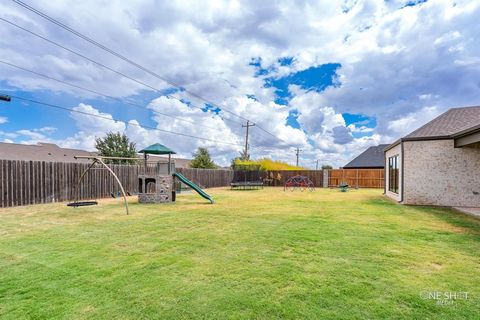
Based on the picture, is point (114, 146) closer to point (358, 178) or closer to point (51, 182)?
point (51, 182)

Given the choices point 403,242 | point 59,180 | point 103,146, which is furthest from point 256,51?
point 103,146

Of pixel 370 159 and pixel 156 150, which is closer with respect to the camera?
pixel 156 150

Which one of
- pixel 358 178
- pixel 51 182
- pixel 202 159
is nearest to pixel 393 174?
pixel 358 178

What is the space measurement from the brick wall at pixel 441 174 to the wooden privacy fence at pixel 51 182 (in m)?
13.9

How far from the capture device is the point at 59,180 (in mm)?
10633

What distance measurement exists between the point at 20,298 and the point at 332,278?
3.35 metres

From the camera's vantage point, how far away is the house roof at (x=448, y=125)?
9.52 metres

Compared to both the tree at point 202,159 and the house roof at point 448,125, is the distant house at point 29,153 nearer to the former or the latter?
the tree at point 202,159

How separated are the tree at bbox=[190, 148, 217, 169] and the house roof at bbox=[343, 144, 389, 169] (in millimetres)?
17216

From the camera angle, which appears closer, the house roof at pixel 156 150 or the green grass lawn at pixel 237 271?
the green grass lawn at pixel 237 271

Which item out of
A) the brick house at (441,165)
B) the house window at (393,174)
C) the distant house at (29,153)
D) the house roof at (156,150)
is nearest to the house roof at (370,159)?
the house window at (393,174)

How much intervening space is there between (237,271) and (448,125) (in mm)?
11498

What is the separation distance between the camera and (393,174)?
41.7 ft

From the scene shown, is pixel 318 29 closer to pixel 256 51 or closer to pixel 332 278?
pixel 256 51
